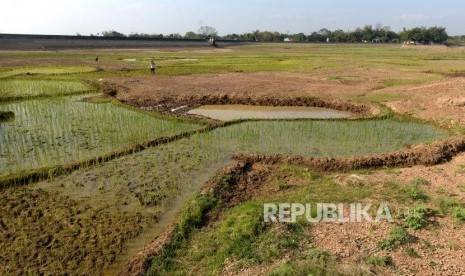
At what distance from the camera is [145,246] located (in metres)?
6.35

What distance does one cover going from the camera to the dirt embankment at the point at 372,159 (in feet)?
31.3

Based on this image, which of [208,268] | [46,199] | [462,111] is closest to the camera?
[208,268]

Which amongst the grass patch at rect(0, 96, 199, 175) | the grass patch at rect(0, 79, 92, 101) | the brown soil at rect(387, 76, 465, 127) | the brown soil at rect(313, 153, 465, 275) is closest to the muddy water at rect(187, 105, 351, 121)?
the grass patch at rect(0, 96, 199, 175)

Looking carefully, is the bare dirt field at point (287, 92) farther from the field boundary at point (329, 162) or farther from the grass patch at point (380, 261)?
the grass patch at point (380, 261)

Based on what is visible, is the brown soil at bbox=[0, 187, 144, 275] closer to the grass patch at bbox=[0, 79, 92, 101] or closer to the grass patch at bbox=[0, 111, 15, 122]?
the grass patch at bbox=[0, 111, 15, 122]

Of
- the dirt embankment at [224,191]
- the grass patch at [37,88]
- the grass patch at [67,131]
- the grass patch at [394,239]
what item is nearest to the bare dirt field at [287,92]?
the grass patch at [37,88]

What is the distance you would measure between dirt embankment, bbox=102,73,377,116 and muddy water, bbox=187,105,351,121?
0.48 meters

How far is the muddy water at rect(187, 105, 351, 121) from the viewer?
15328mm

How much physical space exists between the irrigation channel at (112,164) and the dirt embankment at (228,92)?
2.08 meters

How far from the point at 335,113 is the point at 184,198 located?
1000 cm

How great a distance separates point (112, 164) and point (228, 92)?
10.1 meters

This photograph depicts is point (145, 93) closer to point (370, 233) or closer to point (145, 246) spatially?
point (145, 246)

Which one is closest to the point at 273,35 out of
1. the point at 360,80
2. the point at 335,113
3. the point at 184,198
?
the point at 360,80

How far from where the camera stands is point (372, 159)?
967cm
